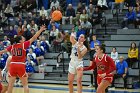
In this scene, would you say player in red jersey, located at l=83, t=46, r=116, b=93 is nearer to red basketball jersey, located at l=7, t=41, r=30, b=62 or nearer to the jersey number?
red basketball jersey, located at l=7, t=41, r=30, b=62

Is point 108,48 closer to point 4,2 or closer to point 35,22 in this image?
point 35,22

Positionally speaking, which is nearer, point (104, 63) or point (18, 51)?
point (104, 63)

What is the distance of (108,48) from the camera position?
62.8 feet

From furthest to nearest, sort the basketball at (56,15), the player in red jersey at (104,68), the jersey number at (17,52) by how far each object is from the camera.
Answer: the basketball at (56,15) → the jersey number at (17,52) → the player in red jersey at (104,68)

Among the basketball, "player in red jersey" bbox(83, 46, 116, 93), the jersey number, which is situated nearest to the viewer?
"player in red jersey" bbox(83, 46, 116, 93)

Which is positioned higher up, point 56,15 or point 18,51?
point 56,15

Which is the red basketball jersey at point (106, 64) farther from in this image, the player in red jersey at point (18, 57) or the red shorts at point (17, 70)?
the red shorts at point (17, 70)

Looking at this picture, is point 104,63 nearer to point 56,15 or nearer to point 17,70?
point 17,70

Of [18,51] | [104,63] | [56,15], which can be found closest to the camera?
[104,63]

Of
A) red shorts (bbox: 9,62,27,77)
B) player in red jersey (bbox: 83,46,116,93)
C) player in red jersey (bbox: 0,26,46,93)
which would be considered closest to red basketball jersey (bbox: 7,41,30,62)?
player in red jersey (bbox: 0,26,46,93)

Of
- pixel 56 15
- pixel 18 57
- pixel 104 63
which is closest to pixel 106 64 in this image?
pixel 104 63

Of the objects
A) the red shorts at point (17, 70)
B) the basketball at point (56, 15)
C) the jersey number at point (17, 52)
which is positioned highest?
the basketball at point (56, 15)

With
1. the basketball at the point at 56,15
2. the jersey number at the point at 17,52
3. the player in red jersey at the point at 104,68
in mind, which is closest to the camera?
the player in red jersey at the point at 104,68

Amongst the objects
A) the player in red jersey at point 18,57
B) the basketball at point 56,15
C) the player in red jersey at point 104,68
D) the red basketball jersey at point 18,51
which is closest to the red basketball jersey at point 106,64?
the player in red jersey at point 104,68
